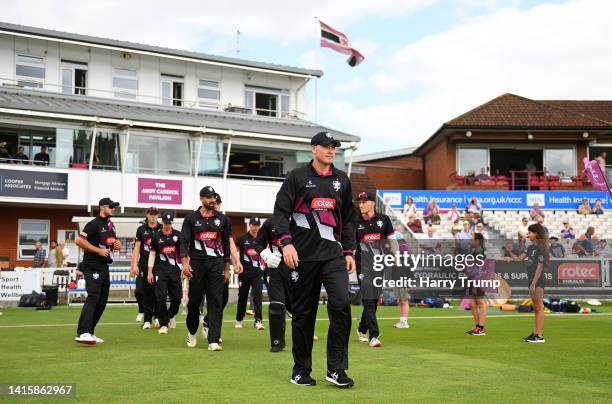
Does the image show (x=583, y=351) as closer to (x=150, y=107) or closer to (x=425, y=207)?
(x=425, y=207)

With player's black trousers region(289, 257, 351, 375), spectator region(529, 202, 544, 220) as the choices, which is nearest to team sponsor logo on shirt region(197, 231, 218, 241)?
player's black trousers region(289, 257, 351, 375)

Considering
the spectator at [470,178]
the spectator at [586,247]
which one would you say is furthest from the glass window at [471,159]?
the spectator at [586,247]

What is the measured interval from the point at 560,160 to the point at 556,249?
1906 centimetres

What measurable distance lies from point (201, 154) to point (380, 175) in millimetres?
14451

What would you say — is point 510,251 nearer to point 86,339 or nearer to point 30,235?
point 86,339

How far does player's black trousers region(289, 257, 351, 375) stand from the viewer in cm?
730

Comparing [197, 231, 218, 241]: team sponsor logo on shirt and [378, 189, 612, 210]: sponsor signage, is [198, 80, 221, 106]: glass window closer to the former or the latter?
[378, 189, 612, 210]: sponsor signage

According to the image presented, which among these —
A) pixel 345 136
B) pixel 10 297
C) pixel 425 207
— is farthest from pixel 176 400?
pixel 345 136

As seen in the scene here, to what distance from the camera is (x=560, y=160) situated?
137ft

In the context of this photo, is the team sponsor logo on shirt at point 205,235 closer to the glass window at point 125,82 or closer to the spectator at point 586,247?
the spectator at point 586,247

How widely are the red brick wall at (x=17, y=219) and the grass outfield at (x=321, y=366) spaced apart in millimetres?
19280

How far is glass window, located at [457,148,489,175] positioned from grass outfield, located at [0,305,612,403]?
27.5 meters

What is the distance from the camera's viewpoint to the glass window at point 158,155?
33.5 meters

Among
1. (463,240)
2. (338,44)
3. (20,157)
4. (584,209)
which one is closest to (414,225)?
(463,240)
